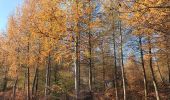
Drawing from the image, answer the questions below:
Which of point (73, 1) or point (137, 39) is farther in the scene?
point (137, 39)

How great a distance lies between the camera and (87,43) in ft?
49.5

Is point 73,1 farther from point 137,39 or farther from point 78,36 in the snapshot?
point 137,39

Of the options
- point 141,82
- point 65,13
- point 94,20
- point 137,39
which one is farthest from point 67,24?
point 141,82

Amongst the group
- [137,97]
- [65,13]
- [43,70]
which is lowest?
[137,97]

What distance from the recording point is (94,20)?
46.1 feet

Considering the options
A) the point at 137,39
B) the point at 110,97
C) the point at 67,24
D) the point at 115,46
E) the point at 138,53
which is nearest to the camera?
the point at 67,24

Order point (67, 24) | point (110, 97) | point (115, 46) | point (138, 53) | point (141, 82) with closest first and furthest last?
1. point (67, 24)
2. point (138, 53)
3. point (115, 46)
4. point (110, 97)
5. point (141, 82)

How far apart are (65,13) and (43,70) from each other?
69.0ft

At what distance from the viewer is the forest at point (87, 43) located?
1112 cm

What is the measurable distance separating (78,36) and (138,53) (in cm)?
1108

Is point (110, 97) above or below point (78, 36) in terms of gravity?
below

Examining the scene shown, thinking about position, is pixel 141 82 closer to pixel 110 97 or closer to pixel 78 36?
pixel 110 97

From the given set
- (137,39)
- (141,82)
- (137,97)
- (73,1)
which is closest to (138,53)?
(137,39)

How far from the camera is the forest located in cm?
1112
